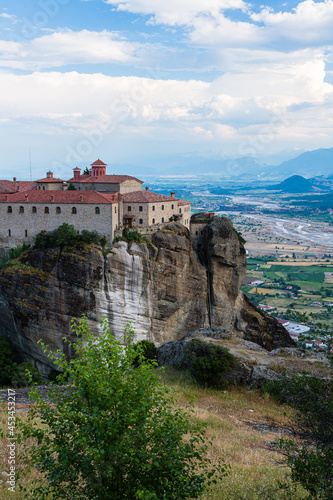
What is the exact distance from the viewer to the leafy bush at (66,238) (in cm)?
4344

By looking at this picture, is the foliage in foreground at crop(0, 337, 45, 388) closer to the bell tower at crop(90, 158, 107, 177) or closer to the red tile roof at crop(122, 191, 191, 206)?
the red tile roof at crop(122, 191, 191, 206)

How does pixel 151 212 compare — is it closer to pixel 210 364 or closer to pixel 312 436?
pixel 210 364

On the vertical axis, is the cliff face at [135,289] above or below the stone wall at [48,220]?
below

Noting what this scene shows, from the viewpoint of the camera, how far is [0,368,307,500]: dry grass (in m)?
10.8

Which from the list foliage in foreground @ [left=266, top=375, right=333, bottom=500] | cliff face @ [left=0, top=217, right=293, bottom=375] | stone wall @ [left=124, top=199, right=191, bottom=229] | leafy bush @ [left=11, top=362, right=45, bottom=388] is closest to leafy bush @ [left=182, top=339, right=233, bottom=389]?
foliage in foreground @ [left=266, top=375, right=333, bottom=500]

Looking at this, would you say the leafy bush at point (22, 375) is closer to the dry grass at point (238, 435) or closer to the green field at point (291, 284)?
the dry grass at point (238, 435)

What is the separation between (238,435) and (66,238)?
3121cm

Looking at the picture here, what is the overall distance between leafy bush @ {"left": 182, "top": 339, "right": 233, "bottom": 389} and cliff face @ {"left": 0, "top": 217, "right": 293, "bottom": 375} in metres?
18.6

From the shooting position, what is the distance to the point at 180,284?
49281 millimetres

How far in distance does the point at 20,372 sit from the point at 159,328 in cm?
1534

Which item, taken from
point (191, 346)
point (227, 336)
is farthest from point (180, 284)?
point (191, 346)

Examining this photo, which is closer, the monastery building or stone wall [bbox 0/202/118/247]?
stone wall [bbox 0/202/118/247]

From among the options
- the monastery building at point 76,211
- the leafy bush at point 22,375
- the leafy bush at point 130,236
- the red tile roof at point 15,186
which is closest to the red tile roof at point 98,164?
the monastery building at point 76,211

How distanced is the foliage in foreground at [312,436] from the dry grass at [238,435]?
96 centimetres
